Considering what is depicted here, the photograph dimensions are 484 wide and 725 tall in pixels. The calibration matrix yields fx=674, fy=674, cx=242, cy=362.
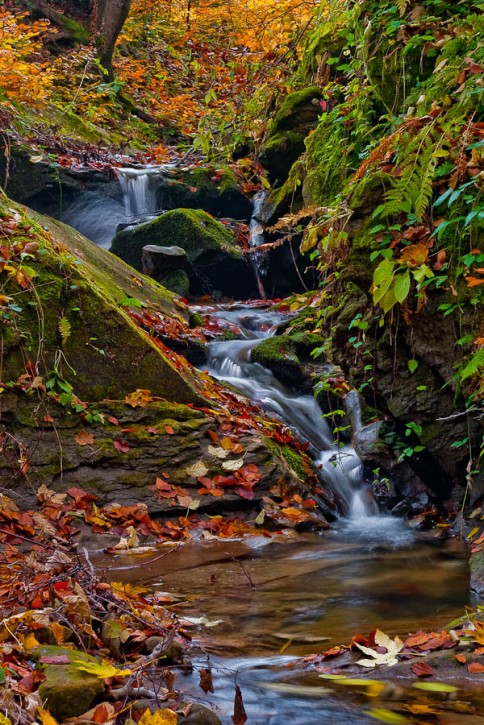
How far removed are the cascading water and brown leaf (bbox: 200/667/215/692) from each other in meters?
4.01

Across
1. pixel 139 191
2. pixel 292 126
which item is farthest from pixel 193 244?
pixel 139 191

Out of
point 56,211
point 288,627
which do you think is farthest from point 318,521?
point 56,211

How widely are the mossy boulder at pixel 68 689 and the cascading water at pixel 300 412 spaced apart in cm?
445

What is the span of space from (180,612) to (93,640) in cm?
93

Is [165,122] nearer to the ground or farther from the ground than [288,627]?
farther from the ground

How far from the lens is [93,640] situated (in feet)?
8.28

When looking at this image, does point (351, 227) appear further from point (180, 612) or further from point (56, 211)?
point (56, 211)

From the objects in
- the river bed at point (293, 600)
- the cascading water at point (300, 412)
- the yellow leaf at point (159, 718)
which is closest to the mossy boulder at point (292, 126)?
the cascading water at point (300, 412)

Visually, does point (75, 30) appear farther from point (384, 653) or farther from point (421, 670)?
point (421, 670)

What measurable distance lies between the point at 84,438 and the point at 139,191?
33.6 feet

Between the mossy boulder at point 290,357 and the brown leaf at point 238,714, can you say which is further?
the mossy boulder at point 290,357

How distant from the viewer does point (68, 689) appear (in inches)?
80.1

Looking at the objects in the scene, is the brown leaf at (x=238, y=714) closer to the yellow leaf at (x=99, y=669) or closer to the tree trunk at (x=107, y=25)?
the yellow leaf at (x=99, y=669)

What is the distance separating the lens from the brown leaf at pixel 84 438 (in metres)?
5.26
